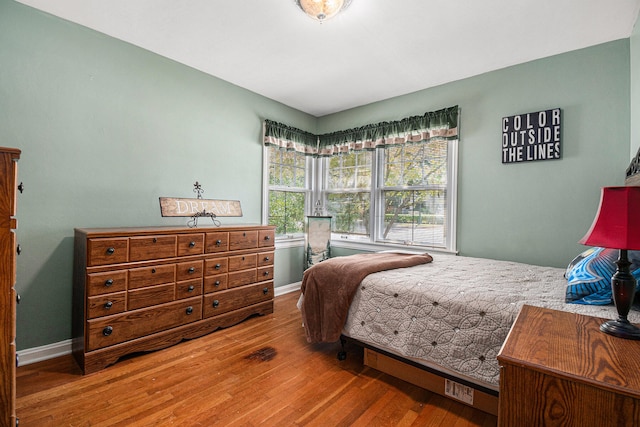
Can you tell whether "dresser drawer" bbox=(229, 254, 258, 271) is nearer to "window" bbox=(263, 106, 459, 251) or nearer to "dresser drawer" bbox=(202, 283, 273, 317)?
"dresser drawer" bbox=(202, 283, 273, 317)

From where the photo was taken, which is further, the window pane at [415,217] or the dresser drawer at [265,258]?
the window pane at [415,217]

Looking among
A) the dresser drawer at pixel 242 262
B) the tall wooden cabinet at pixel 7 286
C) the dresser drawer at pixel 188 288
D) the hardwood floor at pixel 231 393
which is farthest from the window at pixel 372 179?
the tall wooden cabinet at pixel 7 286

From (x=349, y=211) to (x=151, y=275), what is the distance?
2660 millimetres

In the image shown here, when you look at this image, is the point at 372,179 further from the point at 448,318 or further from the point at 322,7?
the point at 448,318

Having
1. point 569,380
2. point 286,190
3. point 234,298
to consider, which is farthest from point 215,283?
point 569,380

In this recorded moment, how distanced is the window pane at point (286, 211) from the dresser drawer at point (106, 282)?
1968 millimetres

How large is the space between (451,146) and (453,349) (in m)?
2.35

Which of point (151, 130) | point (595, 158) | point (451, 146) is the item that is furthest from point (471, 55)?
point (151, 130)

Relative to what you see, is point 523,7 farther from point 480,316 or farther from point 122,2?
point 122,2

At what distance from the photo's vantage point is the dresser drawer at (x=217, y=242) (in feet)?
9.07

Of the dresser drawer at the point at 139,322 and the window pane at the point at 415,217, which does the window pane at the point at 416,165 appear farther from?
the dresser drawer at the point at 139,322

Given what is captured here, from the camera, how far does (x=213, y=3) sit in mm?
2129

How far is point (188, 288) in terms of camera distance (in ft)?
8.63

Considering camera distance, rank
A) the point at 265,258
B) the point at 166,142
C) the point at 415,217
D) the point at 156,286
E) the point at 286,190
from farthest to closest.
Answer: the point at 286,190, the point at 415,217, the point at 265,258, the point at 166,142, the point at 156,286
